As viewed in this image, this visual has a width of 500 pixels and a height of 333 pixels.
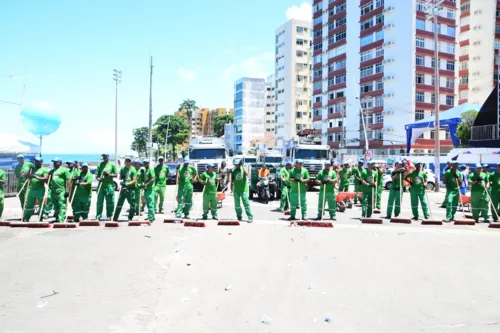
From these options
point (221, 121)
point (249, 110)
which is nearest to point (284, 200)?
point (249, 110)

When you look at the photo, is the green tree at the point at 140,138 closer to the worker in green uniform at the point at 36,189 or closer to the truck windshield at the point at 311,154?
the truck windshield at the point at 311,154

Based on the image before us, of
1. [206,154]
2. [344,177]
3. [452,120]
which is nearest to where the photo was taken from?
[344,177]

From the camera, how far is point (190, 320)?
523 cm

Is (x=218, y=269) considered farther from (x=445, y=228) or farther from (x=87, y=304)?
(x=445, y=228)

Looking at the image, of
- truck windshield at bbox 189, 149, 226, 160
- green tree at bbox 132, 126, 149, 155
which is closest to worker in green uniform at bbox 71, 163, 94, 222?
truck windshield at bbox 189, 149, 226, 160

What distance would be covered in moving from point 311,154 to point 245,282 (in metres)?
20.6

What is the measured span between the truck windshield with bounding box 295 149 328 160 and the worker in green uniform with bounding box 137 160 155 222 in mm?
15045

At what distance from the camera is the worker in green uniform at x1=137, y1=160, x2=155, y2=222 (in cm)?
1273

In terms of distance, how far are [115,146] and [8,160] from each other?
70.2 ft

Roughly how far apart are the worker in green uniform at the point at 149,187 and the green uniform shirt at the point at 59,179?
2.05m

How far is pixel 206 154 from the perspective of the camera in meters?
27.0

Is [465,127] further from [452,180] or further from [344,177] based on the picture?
[452,180]

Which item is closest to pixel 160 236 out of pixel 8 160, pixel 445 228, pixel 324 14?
pixel 445 228

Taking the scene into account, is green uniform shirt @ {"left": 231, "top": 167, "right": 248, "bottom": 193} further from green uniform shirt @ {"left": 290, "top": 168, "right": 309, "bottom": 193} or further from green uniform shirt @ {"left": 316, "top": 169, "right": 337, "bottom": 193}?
green uniform shirt @ {"left": 316, "top": 169, "right": 337, "bottom": 193}
